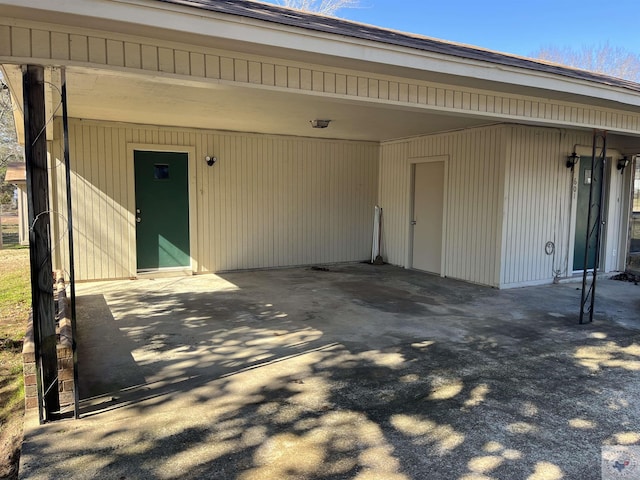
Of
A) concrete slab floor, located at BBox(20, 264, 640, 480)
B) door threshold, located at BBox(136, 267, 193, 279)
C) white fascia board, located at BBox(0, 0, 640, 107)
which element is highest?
white fascia board, located at BBox(0, 0, 640, 107)

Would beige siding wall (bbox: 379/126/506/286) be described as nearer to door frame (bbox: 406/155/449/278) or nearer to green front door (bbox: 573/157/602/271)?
door frame (bbox: 406/155/449/278)

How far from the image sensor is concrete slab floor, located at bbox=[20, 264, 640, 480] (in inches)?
97.2

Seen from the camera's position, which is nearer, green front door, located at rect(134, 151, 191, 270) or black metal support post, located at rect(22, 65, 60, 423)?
black metal support post, located at rect(22, 65, 60, 423)

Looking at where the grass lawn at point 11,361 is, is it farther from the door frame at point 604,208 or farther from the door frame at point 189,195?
the door frame at point 604,208

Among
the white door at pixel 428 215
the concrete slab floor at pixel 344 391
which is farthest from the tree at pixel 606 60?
the concrete slab floor at pixel 344 391

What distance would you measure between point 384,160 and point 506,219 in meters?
3.12

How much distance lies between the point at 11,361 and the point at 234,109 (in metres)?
3.60

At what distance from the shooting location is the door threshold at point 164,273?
25.1 ft

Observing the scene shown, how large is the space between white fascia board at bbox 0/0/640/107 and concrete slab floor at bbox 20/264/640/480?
7.82ft

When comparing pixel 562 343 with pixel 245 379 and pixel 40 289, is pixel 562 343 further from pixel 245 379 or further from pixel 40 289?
pixel 40 289

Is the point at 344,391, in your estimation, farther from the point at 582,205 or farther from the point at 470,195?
the point at 582,205

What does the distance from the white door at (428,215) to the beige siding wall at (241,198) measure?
123cm

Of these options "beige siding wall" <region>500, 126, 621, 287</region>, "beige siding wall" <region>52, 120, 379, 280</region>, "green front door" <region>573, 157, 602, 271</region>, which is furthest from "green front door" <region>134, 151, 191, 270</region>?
"green front door" <region>573, 157, 602, 271</region>

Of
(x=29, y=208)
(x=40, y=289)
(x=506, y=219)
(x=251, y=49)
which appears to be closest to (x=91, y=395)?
(x=40, y=289)
